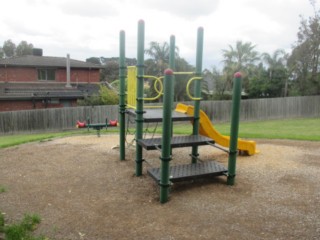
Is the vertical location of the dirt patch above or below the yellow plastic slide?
below

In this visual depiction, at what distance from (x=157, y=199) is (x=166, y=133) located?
1029 millimetres

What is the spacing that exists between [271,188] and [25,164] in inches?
201

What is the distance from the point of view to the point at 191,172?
501 cm

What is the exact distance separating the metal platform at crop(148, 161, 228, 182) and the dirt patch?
228 mm

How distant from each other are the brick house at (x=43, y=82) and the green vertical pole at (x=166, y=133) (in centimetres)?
2387

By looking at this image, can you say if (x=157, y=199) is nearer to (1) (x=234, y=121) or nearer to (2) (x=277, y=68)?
(1) (x=234, y=121)

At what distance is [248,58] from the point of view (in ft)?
131

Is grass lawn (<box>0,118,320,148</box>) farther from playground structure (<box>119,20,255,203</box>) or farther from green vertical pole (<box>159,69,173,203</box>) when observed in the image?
green vertical pole (<box>159,69,173,203</box>)

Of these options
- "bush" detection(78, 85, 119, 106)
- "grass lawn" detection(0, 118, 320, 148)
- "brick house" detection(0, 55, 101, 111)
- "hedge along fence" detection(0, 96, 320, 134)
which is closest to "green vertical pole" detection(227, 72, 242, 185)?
"grass lawn" detection(0, 118, 320, 148)

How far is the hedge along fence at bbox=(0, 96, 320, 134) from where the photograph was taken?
19.8 meters

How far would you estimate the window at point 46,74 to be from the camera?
30.2 metres

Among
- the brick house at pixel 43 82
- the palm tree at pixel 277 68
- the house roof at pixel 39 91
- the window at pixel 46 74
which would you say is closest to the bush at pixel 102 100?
the house roof at pixel 39 91

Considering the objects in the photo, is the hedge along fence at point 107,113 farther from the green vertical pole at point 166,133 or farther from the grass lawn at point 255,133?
the green vertical pole at point 166,133

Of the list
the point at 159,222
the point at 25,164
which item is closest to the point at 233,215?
the point at 159,222
